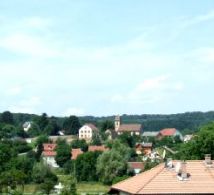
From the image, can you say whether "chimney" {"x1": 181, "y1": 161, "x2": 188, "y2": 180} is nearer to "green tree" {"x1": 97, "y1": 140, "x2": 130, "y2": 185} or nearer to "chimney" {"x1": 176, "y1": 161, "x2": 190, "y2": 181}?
"chimney" {"x1": 176, "y1": 161, "x2": 190, "y2": 181}

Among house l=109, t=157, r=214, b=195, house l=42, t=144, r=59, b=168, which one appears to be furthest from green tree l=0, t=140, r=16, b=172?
house l=109, t=157, r=214, b=195

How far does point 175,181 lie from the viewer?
33.6 metres

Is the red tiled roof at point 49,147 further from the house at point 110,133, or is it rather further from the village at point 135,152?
the house at point 110,133

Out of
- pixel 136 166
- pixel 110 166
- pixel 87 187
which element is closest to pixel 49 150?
pixel 136 166

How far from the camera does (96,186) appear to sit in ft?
283

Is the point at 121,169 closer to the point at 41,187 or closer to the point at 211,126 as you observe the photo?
the point at 41,187

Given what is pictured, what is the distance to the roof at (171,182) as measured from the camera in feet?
108

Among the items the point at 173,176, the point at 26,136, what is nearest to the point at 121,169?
the point at 173,176

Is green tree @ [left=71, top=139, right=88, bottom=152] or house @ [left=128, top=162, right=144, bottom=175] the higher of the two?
green tree @ [left=71, top=139, right=88, bottom=152]

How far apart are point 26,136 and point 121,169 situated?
9741 centimetres

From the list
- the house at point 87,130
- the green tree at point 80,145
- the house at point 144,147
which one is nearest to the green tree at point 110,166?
the green tree at point 80,145

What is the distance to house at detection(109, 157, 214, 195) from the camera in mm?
32781

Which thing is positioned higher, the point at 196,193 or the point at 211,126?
the point at 211,126

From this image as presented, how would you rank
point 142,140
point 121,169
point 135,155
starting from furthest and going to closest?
1. point 142,140
2. point 135,155
3. point 121,169
